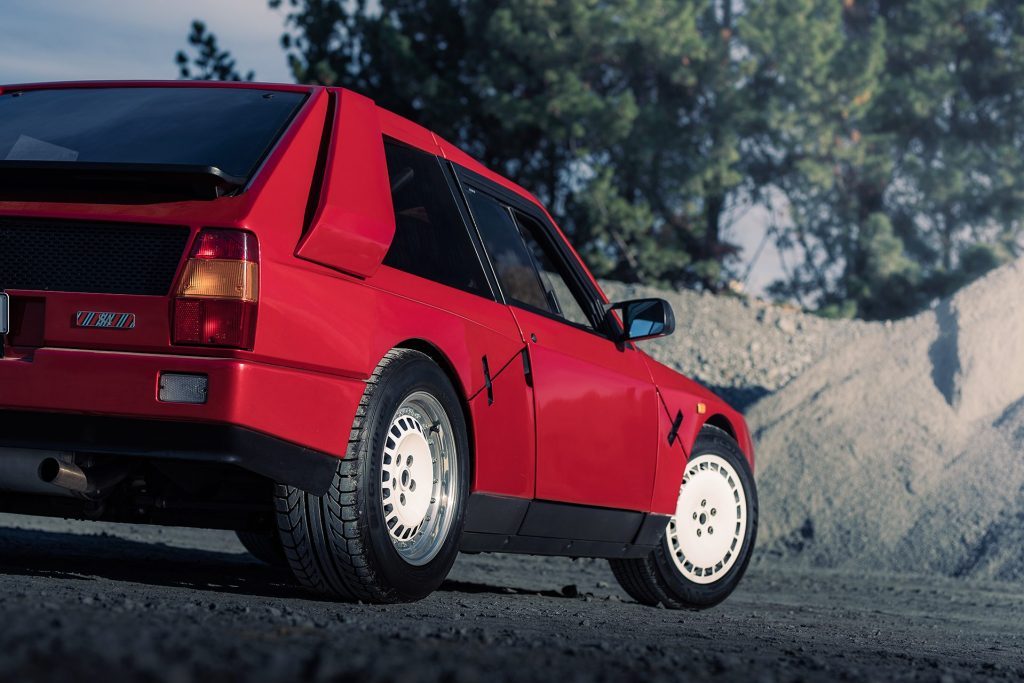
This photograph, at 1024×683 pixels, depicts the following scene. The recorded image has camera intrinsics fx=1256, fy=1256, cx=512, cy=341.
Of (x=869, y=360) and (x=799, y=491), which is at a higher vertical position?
(x=869, y=360)

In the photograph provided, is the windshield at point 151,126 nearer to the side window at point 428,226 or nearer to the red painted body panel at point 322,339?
the red painted body panel at point 322,339

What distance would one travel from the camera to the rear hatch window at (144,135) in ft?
→ 13.7

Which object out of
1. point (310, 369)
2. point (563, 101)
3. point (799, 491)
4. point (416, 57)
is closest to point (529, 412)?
point (310, 369)

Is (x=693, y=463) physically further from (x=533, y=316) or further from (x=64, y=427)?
(x=64, y=427)

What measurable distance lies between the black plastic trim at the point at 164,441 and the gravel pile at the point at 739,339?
20141 mm

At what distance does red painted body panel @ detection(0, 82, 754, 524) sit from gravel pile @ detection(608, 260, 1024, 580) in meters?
9.66

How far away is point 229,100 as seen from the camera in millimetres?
4828

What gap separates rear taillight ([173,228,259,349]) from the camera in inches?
155

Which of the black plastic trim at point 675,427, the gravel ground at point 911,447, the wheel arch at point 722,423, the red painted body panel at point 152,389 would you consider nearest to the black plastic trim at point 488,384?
the red painted body panel at point 152,389

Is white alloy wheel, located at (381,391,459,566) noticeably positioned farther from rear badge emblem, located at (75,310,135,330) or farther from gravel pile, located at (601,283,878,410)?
gravel pile, located at (601,283,878,410)

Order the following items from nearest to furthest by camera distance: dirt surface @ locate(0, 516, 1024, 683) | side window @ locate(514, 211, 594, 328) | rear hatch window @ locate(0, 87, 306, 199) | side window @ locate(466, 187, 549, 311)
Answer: dirt surface @ locate(0, 516, 1024, 683), rear hatch window @ locate(0, 87, 306, 199), side window @ locate(466, 187, 549, 311), side window @ locate(514, 211, 594, 328)

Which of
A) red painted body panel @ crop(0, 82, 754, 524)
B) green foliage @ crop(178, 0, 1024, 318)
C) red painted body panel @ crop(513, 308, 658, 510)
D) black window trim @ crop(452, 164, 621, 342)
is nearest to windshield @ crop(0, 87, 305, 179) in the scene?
red painted body panel @ crop(0, 82, 754, 524)

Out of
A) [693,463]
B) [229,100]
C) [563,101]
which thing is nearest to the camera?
[229,100]

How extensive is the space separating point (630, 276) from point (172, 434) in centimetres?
2768
